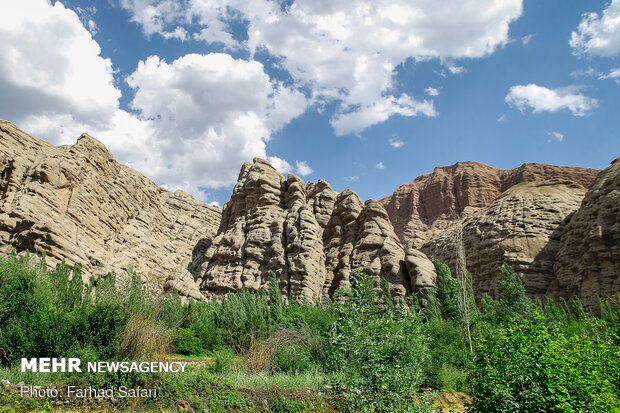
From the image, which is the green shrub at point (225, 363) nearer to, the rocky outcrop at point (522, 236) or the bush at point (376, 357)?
the bush at point (376, 357)

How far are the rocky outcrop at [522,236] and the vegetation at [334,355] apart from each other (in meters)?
27.7

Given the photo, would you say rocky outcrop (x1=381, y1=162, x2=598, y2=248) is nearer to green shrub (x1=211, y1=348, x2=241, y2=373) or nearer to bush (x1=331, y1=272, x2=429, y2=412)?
green shrub (x1=211, y1=348, x2=241, y2=373)

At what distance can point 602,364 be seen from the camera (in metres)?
6.55

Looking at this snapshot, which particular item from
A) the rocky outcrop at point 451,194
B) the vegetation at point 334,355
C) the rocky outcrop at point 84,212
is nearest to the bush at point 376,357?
the vegetation at point 334,355

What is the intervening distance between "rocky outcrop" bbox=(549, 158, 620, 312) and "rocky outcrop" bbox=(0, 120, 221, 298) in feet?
127

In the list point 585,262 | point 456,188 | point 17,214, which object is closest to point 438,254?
point 585,262

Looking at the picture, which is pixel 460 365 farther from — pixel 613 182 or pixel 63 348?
pixel 613 182

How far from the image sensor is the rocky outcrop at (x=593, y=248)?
1487 inches

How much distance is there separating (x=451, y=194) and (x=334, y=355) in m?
93.9

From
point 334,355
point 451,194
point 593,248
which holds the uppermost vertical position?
point 451,194

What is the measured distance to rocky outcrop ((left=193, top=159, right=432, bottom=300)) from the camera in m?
38.9

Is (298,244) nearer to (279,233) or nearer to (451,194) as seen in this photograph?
(279,233)

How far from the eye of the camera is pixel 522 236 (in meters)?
49.9

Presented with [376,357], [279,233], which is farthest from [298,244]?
[376,357]
